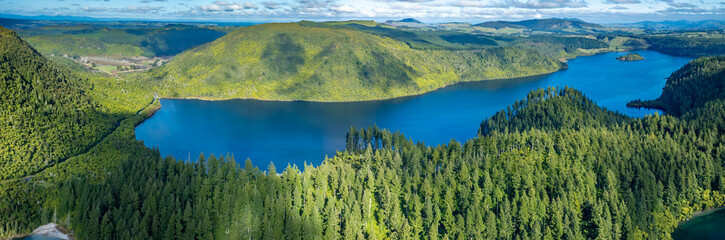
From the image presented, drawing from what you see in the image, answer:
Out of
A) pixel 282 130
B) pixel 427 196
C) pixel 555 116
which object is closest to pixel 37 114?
pixel 282 130

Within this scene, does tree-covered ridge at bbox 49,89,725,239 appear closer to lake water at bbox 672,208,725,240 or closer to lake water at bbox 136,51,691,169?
A: lake water at bbox 672,208,725,240

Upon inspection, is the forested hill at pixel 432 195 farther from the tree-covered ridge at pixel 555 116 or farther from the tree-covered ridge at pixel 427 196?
the tree-covered ridge at pixel 555 116

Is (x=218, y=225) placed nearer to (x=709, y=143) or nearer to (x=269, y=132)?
(x=269, y=132)

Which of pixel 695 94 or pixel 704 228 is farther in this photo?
pixel 695 94

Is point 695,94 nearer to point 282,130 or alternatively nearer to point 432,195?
point 432,195

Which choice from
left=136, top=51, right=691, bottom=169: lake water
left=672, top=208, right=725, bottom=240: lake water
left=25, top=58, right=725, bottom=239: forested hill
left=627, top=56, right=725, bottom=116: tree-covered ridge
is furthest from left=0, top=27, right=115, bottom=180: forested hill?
left=627, top=56, right=725, bottom=116: tree-covered ridge

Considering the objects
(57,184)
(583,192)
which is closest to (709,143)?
(583,192)
